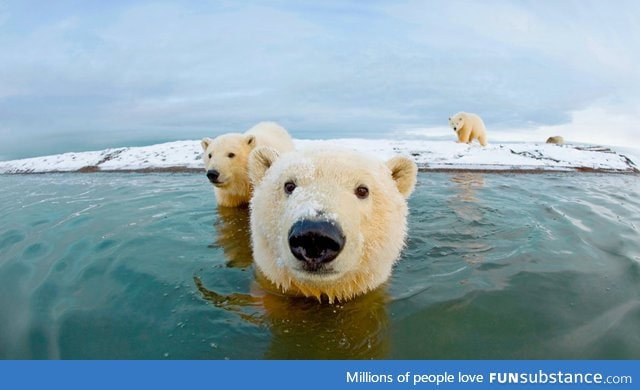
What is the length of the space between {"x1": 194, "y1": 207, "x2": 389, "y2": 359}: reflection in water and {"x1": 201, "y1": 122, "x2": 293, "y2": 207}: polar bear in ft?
11.6

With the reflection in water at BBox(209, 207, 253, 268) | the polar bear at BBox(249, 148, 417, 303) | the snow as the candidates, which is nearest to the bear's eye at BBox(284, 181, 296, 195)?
the polar bear at BBox(249, 148, 417, 303)

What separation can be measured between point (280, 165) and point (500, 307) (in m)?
2.54

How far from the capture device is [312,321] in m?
3.45

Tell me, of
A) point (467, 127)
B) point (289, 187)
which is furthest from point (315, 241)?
point (467, 127)

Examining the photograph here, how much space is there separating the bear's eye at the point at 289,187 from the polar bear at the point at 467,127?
743 inches

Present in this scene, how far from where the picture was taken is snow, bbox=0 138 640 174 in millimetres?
15125

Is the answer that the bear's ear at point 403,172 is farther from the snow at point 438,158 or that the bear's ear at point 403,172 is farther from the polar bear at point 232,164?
the snow at point 438,158

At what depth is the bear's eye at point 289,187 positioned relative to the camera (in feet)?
10.9

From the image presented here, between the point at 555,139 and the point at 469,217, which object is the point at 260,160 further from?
the point at 555,139

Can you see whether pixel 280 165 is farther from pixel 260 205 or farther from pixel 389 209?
pixel 389 209

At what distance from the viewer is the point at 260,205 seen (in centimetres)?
364

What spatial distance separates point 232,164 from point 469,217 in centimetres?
486

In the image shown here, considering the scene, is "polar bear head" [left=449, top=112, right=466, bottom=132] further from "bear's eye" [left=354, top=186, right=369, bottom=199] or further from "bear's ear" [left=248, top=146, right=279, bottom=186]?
"bear's eye" [left=354, top=186, right=369, bottom=199]

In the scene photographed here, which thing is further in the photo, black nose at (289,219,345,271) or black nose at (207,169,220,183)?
black nose at (207,169,220,183)
